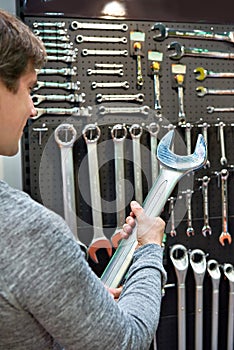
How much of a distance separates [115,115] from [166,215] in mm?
514

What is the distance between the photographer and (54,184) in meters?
1.89

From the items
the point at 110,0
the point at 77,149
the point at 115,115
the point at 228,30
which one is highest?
the point at 110,0

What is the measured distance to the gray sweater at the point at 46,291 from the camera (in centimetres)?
57

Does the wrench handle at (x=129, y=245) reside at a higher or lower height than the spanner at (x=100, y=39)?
lower

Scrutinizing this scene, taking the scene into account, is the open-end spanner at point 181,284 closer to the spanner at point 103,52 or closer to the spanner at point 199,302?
the spanner at point 199,302

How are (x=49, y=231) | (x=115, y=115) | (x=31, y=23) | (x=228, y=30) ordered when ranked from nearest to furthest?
1. (x=49, y=231)
2. (x=31, y=23)
3. (x=115, y=115)
4. (x=228, y=30)

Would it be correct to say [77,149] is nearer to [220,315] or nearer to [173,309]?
[173,309]

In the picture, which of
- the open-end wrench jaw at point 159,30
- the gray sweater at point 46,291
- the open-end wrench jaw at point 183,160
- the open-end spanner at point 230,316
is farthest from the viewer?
the open-end spanner at point 230,316

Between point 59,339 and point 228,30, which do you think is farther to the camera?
point 228,30

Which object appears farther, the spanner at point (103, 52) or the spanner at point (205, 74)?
the spanner at point (205, 74)

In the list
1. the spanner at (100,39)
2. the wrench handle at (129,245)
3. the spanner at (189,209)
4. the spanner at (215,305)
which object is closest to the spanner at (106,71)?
the spanner at (100,39)

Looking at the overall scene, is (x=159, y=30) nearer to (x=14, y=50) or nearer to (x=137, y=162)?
(x=137, y=162)

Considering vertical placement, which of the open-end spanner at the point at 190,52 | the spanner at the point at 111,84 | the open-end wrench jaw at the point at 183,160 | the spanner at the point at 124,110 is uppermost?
the open-end spanner at the point at 190,52

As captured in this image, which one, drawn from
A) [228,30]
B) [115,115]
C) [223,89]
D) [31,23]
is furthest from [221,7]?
[31,23]
